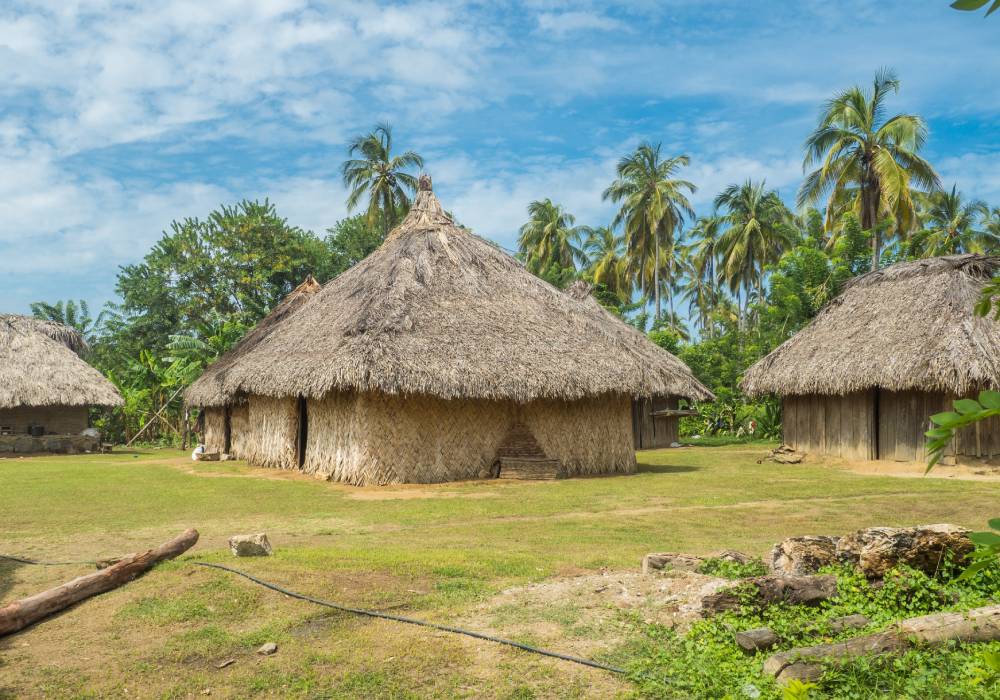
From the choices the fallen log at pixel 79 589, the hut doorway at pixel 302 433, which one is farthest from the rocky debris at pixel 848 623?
the hut doorway at pixel 302 433

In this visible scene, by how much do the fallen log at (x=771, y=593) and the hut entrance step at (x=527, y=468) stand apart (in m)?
10.1

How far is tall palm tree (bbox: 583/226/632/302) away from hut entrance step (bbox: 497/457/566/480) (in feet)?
89.6

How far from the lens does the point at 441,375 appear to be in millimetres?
14391

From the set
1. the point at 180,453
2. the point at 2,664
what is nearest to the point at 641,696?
the point at 2,664

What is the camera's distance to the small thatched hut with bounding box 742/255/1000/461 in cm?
1648

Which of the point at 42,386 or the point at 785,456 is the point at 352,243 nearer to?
the point at 42,386

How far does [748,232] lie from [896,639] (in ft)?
110

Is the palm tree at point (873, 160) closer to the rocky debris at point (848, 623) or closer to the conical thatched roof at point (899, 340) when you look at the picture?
the conical thatched roof at point (899, 340)

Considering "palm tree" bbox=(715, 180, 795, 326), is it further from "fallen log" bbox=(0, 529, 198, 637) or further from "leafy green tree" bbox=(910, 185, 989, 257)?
"fallen log" bbox=(0, 529, 198, 637)

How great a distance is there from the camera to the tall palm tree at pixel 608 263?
4441 cm

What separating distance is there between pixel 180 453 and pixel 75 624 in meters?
21.4

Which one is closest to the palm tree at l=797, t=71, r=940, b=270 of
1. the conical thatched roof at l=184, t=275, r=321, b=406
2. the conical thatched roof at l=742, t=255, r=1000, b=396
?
the conical thatched roof at l=742, t=255, r=1000, b=396

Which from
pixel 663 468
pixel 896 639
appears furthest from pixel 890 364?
pixel 896 639

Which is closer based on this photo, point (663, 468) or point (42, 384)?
point (663, 468)
